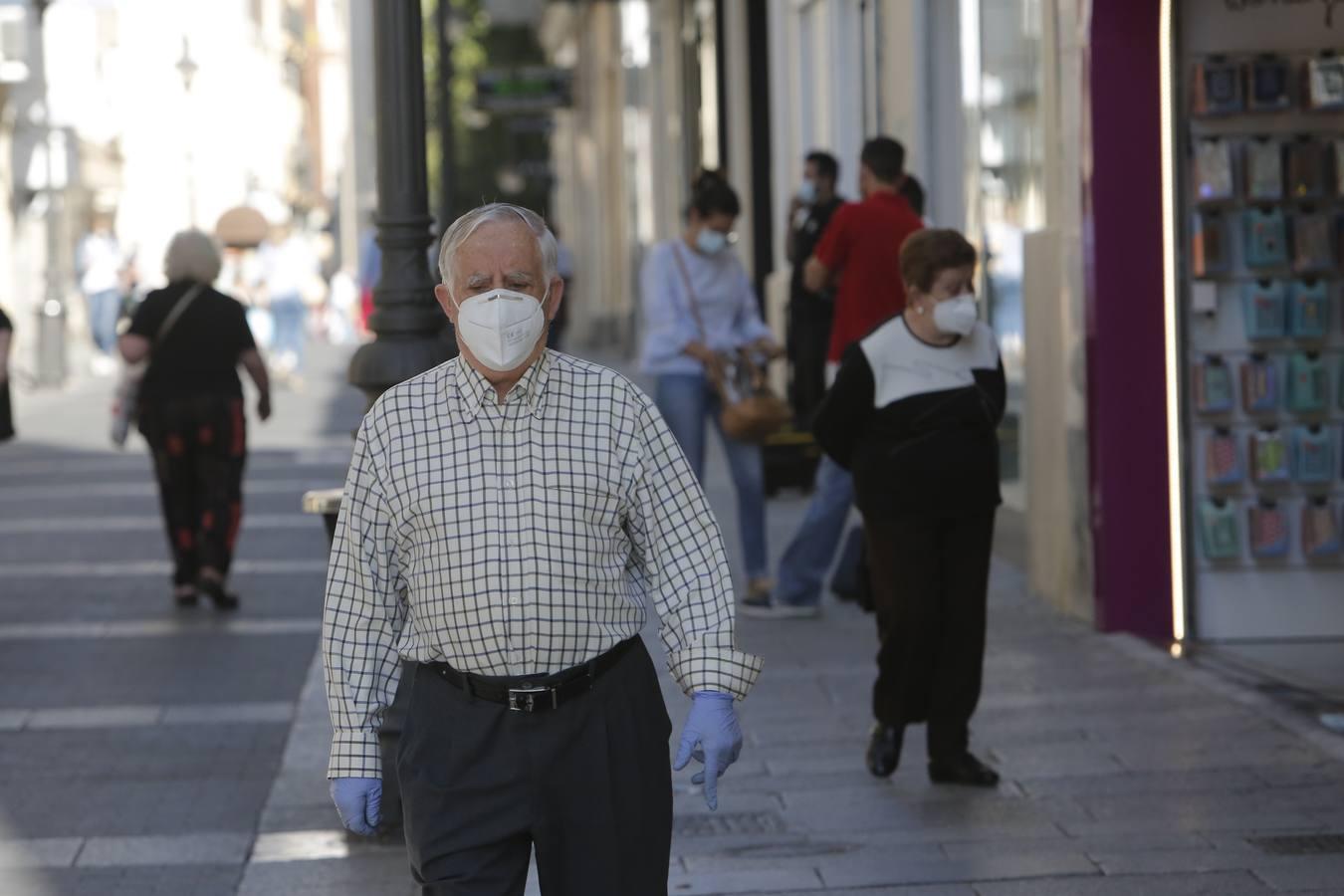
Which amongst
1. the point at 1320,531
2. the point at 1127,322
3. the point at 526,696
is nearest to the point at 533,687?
the point at 526,696

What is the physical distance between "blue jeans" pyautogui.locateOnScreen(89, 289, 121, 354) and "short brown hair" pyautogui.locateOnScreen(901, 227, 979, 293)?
79.4 feet

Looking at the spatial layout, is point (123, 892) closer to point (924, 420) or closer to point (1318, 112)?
point (924, 420)

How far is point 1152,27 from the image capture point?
8.86m

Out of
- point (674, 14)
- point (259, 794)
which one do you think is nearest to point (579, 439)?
point (259, 794)

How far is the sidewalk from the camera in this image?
585 centimetres

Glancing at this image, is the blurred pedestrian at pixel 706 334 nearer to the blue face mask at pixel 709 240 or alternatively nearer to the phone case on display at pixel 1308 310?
the blue face mask at pixel 709 240

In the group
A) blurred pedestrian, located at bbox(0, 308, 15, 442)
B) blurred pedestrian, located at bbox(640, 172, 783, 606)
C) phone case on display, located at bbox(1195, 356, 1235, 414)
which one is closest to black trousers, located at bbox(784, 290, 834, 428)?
blurred pedestrian, located at bbox(640, 172, 783, 606)

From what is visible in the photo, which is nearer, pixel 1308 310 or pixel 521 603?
pixel 521 603

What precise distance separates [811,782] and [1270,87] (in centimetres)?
339

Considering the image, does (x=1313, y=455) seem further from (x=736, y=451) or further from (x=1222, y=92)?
(x=736, y=451)

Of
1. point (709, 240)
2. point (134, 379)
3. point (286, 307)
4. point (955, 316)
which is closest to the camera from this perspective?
point (955, 316)

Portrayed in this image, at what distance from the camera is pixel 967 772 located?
22.1 ft

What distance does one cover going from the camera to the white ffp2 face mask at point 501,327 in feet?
11.9

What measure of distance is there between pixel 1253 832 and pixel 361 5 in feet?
84.4
